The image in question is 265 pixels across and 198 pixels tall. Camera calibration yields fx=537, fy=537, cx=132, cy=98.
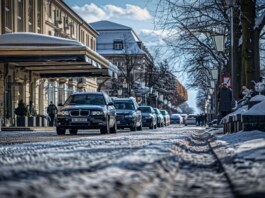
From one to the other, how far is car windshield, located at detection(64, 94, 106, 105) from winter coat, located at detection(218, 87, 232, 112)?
4.66 metres

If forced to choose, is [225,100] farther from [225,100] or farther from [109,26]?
[109,26]

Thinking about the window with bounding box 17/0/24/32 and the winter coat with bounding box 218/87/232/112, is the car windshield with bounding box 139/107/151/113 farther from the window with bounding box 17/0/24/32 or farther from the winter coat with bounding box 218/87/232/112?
the winter coat with bounding box 218/87/232/112

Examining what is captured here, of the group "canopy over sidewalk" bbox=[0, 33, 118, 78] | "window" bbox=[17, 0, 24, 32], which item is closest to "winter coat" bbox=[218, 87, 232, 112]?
"canopy over sidewalk" bbox=[0, 33, 118, 78]

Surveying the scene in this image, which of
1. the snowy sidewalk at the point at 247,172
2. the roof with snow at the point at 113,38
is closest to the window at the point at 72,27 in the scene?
the roof with snow at the point at 113,38

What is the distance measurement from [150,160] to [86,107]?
48.2 ft

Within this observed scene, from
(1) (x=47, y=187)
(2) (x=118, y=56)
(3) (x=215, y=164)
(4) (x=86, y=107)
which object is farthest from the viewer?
(2) (x=118, y=56)

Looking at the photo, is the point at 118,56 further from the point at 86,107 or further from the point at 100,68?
the point at 86,107

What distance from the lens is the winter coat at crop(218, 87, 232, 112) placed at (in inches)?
825

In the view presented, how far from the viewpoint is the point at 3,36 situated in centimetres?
2883

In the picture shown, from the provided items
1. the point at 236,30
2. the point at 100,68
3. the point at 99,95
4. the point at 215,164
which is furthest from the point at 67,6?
the point at 215,164

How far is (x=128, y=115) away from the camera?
26094mm

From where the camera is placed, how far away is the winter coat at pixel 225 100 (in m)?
21.0

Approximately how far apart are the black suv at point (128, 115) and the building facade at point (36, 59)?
3.65 metres

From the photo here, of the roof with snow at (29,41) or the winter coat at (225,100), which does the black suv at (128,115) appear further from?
the winter coat at (225,100)
